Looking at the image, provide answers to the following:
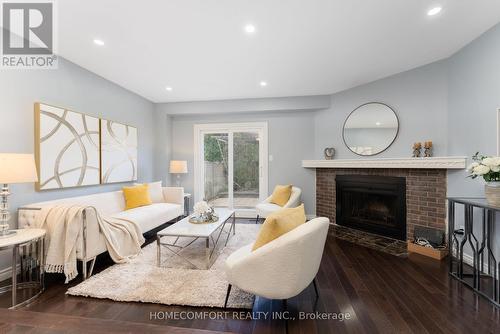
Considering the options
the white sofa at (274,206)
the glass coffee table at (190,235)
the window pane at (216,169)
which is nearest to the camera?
the glass coffee table at (190,235)

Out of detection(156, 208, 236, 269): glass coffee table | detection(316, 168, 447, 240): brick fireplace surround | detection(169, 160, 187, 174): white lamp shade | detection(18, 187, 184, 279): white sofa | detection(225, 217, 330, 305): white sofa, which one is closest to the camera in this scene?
detection(225, 217, 330, 305): white sofa

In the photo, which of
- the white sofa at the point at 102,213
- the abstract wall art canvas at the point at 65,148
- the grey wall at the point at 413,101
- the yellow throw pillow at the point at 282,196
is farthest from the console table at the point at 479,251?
the abstract wall art canvas at the point at 65,148

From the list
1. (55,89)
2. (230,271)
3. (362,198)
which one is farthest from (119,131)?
(362,198)

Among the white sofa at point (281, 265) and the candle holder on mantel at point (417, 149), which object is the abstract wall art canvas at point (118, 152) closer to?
the white sofa at point (281, 265)

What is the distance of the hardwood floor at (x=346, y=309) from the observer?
1.55 meters

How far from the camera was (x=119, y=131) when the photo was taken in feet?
12.4

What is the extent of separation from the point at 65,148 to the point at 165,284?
7.44 ft

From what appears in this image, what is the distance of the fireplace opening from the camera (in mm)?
3297

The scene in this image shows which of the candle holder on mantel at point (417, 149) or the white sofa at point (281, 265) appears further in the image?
the candle holder on mantel at point (417, 149)

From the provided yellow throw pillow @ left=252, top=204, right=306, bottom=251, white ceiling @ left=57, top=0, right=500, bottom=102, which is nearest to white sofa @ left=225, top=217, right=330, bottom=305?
yellow throw pillow @ left=252, top=204, right=306, bottom=251

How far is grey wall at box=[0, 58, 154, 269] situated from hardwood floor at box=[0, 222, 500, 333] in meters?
1.18

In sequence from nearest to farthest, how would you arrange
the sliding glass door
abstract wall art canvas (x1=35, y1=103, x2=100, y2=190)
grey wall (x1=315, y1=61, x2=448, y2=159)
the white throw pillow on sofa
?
abstract wall art canvas (x1=35, y1=103, x2=100, y2=190), grey wall (x1=315, y1=61, x2=448, y2=159), the white throw pillow on sofa, the sliding glass door

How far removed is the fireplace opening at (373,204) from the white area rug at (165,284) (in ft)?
8.31

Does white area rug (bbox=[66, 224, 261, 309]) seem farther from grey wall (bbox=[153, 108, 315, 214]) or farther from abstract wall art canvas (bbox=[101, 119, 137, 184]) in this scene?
grey wall (bbox=[153, 108, 315, 214])
